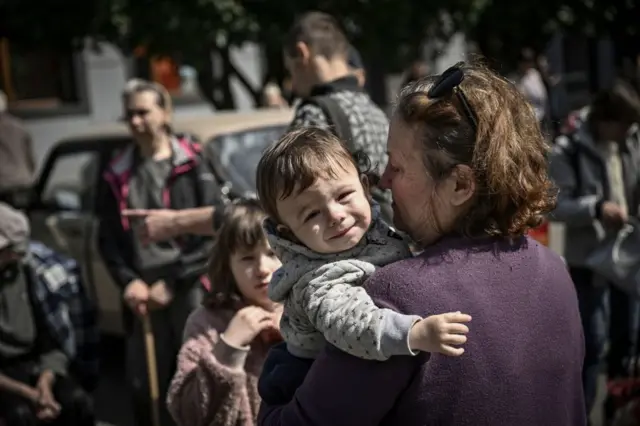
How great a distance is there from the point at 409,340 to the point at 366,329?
7 cm

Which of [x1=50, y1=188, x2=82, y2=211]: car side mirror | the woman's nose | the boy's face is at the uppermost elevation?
the woman's nose

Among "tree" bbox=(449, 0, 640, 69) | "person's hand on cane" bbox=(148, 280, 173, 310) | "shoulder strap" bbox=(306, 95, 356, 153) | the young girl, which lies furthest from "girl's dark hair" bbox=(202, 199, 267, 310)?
"tree" bbox=(449, 0, 640, 69)

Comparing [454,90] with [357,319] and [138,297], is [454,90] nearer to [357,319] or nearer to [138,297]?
[357,319]

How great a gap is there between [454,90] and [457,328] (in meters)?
0.42

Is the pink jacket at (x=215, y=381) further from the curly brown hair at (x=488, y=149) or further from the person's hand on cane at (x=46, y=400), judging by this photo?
the person's hand on cane at (x=46, y=400)

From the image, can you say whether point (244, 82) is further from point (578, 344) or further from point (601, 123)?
point (578, 344)

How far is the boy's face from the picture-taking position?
179 cm

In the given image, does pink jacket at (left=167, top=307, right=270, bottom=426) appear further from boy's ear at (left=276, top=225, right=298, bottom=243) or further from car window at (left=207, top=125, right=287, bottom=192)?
car window at (left=207, top=125, right=287, bottom=192)

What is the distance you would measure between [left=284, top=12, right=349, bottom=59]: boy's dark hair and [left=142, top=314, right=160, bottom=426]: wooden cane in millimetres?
1282

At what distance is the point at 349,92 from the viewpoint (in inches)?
128

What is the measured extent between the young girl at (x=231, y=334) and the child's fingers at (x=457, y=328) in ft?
3.59

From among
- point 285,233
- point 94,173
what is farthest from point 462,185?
point 94,173

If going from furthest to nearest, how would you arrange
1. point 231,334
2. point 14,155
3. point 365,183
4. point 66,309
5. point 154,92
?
1. point 14,155
2. point 154,92
3. point 66,309
4. point 231,334
5. point 365,183

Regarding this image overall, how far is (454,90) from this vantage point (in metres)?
1.67
